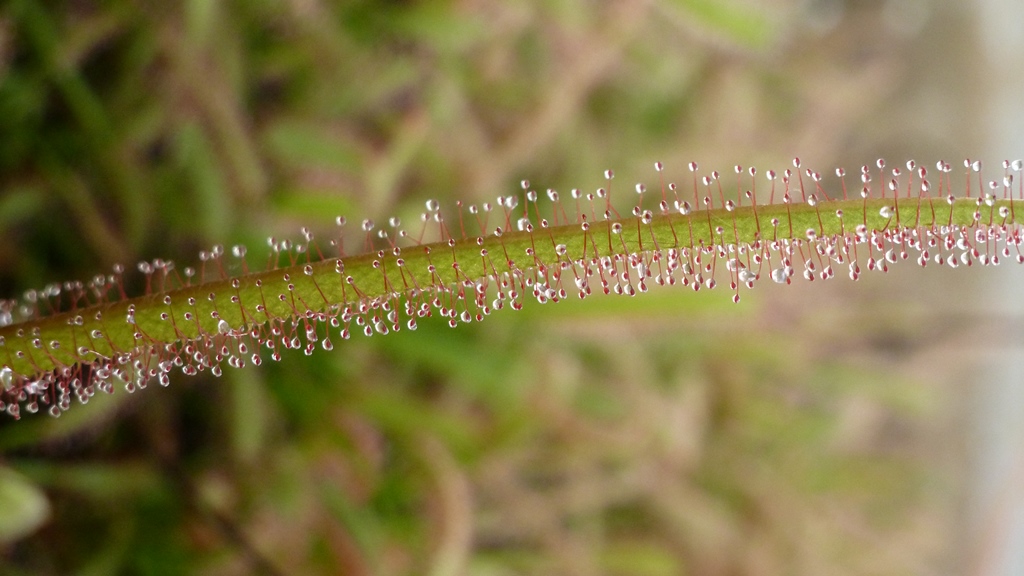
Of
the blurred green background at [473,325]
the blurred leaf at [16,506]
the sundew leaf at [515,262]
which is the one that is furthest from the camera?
the blurred green background at [473,325]

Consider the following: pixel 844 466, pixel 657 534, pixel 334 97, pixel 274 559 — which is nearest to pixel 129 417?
pixel 274 559

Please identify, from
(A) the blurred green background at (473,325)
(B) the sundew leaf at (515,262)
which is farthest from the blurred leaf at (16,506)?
(B) the sundew leaf at (515,262)

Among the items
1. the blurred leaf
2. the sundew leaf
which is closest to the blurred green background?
the blurred leaf

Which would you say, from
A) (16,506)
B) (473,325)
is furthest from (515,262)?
(473,325)

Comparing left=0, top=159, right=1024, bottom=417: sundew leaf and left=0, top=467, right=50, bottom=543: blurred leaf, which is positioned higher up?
left=0, top=159, right=1024, bottom=417: sundew leaf

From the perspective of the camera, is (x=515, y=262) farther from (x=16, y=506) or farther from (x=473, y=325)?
(x=473, y=325)

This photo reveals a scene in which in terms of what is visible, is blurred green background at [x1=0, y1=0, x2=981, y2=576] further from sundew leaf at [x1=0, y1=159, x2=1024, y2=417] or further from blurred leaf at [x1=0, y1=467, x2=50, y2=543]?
sundew leaf at [x1=0, y1=159, x2=1024, y2=417]

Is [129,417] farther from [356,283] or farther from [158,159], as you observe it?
[356,283]

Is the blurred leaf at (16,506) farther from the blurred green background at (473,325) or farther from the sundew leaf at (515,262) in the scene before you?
the sundew leaf at (515,262)

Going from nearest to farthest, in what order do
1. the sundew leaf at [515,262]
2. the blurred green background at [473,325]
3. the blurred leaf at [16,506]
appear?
the sundew leaf at [515,262] → the blurred leaf at [16,506] → the blurred green background at [473,325]
